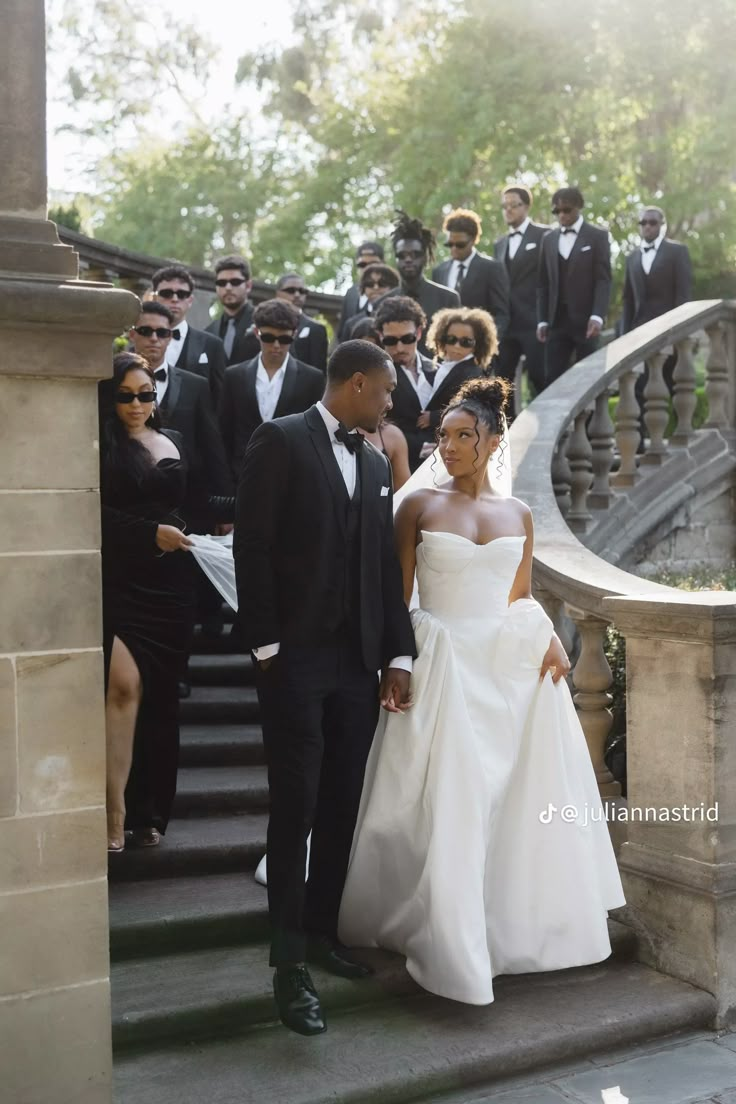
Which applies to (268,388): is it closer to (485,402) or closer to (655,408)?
(485,402)

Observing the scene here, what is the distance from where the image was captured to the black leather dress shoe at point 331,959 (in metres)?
4.60

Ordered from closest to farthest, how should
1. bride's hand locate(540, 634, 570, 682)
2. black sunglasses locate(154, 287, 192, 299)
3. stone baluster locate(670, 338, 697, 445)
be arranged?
1. bride's hand locate(540, 634, 570, 682)
2. black sunglasses locate(154, 287, 192, 299)
3. stone baluster locate(670, 338, 697, 445)

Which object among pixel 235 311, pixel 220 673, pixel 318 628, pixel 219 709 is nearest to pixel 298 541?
pixel 318 628

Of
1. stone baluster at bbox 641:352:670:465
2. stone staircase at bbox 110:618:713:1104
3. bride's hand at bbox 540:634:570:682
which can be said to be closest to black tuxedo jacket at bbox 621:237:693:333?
stone baluster at bbox 641:352:670:465

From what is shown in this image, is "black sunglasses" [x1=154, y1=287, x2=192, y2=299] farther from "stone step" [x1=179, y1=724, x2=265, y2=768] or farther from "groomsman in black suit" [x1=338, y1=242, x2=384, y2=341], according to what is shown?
"stone step" [x1=179, y1=724, x2=265, y2=768]

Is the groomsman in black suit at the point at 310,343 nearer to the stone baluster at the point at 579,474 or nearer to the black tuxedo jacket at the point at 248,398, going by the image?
the black tuxedo jacket at the point at 248,398

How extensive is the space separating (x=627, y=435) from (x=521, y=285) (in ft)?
6.85

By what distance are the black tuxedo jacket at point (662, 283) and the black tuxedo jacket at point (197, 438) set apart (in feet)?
16.7

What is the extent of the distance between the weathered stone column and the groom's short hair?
1082mm

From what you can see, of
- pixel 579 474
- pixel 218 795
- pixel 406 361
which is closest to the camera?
pixel 218 795

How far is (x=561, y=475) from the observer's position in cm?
784

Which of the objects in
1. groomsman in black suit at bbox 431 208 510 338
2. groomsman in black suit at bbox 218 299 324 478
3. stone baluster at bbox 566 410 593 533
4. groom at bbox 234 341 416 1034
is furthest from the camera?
groomsman in black suit at bbox 431 208 510 338

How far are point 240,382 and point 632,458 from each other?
280 cm

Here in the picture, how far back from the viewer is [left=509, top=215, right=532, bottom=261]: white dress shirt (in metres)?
10.1
